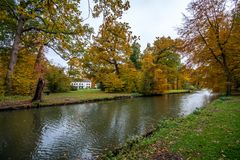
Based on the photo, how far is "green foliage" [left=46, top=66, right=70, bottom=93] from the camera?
29.2 metres

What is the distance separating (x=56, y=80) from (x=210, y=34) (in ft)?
69.4

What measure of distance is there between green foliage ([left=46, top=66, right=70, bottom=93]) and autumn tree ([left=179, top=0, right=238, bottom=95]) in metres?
18.4

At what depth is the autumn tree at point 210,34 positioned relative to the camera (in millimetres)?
19469

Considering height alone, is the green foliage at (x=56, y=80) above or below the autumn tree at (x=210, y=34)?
below

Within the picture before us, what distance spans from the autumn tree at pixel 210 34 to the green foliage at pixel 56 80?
1842 centimetres

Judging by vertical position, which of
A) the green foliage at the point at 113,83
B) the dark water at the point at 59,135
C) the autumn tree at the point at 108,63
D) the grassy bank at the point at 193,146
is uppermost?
the autumn tree at the point at 108,63

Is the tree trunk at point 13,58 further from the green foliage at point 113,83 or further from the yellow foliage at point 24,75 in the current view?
the green foliage at point 113,83

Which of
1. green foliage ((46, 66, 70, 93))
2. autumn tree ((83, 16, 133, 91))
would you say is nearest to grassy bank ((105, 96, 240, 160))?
autumn tree ((83, 16, 133, 91))

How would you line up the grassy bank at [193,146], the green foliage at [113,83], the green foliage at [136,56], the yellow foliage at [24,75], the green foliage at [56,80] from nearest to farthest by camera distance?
the grassy bank at [193,146] < the yellow foliage at [24,75] < the green foliage at [56,80] < the green foliage at [113,83] < the green foliage at [136,56]

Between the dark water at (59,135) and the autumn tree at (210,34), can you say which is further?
the autumn tree at (210,34)

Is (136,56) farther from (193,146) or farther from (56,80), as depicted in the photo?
(193,146)

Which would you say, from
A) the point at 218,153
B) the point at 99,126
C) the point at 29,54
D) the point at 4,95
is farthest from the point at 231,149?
the point at 29,54

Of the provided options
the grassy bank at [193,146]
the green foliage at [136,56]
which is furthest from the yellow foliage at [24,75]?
the green foliage at [136,56]

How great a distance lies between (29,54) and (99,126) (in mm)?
16191
